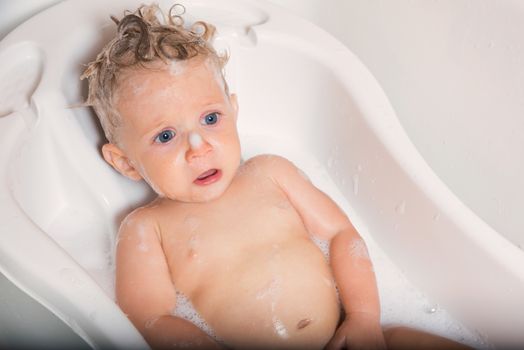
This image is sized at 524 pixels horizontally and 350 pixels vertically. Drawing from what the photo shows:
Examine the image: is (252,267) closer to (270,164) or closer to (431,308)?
(270,164)

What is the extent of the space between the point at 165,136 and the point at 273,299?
31 centimetres

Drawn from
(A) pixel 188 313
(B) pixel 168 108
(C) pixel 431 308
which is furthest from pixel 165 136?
(C) pixel 431 308

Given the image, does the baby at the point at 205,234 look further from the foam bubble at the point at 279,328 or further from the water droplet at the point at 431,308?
the water droplet at the point at 431,308

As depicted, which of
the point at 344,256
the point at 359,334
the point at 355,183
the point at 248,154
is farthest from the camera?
the point at 248,154

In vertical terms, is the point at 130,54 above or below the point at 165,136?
above

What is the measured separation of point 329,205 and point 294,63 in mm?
322

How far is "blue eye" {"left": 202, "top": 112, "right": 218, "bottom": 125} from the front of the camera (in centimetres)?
112

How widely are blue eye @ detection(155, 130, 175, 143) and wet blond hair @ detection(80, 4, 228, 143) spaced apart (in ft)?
0.24

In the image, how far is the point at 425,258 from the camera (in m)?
1.19

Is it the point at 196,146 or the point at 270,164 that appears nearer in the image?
the point at 196,146

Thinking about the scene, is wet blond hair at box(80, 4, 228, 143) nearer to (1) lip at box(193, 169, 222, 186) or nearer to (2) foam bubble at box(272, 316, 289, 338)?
(1) lip at box(193, 169, 222, 186)

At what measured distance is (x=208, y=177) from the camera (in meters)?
1.14

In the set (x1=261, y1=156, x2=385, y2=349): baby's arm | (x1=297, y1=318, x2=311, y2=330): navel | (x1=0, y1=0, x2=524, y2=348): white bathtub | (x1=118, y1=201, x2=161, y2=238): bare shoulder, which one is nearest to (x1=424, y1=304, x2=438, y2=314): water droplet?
(x1=0, y1=0, x2=524, y2=348): white bathtub

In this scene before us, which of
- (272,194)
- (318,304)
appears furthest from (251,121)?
(318,304)
